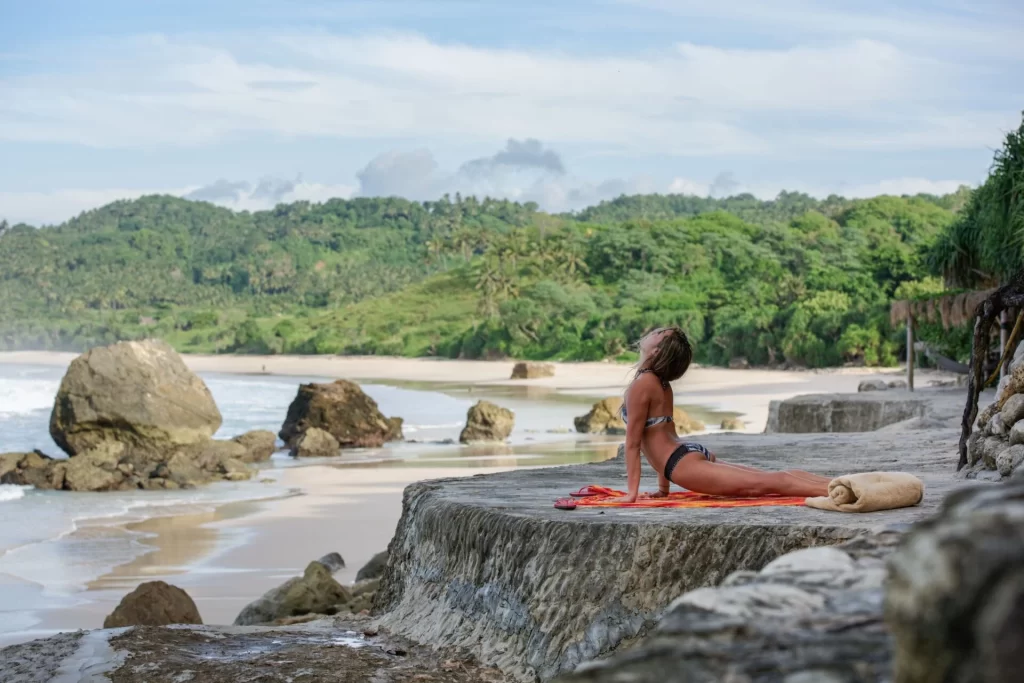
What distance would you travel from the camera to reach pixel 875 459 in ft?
28.9

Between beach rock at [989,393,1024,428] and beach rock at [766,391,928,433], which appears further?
beach rock at [766,391,928,433]

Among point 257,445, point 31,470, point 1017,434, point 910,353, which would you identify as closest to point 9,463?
point 31,470

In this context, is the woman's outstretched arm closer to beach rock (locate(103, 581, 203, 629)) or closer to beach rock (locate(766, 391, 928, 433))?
beach rock (locate(103, 581, 203, 629))

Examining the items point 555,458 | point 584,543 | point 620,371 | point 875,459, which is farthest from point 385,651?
point 620,371

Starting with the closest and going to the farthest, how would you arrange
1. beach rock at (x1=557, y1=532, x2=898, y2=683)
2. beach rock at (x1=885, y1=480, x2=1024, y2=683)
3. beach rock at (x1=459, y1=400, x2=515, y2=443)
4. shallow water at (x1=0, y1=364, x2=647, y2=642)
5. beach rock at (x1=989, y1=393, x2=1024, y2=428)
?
beach rock at (x1=885, y1=480, x2=1024, y2=683)
beach rock at (x1=557, y1=532, x2=898, y2=683)
beach rock at (x1=989, y1=393, x2=1024, y2=428)
shallow water at (x1=0, y1=364, x2=647, y2=642)
beach rock at (x1=459, y1=400, x2=515, y2=443)

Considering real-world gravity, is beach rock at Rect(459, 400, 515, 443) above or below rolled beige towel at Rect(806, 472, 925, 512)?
below

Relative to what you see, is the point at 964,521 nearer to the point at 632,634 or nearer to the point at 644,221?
the point at 632,634

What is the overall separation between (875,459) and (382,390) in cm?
4316

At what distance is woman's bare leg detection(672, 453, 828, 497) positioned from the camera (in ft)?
19.5

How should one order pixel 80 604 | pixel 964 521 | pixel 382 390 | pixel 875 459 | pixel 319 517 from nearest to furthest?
pixel 964 521 < pixel 875 459 < pixel 80 604 < pixel 319 517 < pixel 382 390

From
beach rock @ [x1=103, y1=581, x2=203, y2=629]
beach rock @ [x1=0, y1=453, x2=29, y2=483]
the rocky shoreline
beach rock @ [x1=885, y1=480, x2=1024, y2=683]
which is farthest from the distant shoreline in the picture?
beach rock @ [x1=885, y1=480, x2=1024, y2=683]

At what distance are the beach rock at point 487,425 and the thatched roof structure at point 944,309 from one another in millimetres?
8587

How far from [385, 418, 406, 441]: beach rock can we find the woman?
22018mm

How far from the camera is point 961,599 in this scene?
57.1 inches
